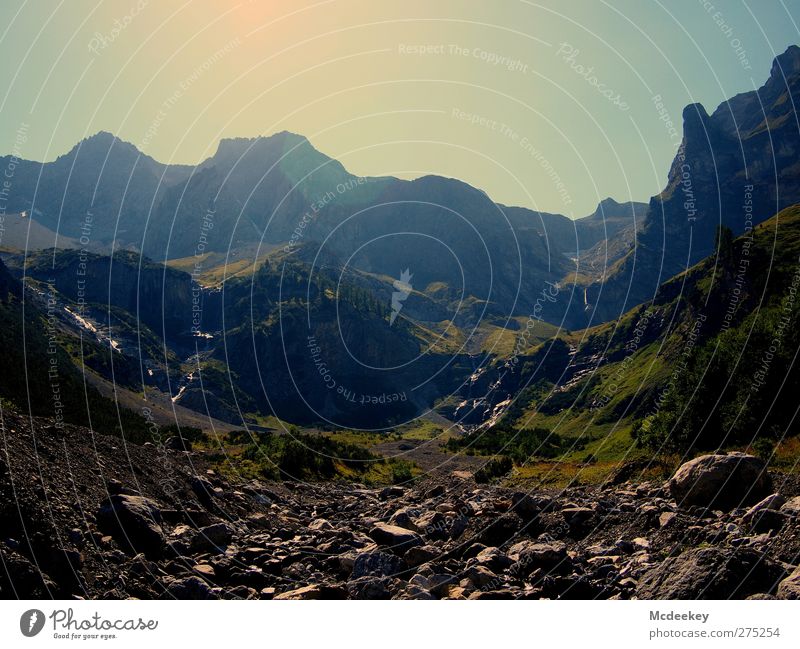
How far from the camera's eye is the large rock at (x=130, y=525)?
78.0 ft

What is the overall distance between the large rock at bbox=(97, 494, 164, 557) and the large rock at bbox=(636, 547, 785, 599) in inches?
784

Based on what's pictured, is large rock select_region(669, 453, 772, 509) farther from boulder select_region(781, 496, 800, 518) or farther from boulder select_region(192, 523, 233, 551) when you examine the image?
boulder select_region(192, 523, 233, 551)

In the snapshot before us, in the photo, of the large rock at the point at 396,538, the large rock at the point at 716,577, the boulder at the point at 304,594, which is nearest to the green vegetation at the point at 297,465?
the large rock at the point at 396,538

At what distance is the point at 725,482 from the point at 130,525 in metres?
28.3

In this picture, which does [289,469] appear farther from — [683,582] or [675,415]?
[683,582]

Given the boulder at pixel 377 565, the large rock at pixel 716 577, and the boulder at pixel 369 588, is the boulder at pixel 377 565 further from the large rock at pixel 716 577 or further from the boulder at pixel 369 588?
the large rock at pixel 716 577

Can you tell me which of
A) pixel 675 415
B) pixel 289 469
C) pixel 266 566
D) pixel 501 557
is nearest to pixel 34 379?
pixel 289 469

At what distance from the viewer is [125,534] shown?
23.9 meters

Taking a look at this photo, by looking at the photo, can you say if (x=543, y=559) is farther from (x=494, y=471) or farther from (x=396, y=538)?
(x=494, y=471)

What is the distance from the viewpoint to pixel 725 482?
26.9 meters

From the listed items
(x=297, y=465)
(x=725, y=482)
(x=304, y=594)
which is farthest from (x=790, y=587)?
(x=297, y=465)

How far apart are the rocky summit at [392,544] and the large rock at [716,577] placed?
0.13 ft

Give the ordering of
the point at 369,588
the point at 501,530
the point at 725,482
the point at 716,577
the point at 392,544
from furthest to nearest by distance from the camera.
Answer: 1. the point at 501,530
2. the point at 392,544
3. the point at 725,482
4. the point at 369,588
5. the point at 716,577

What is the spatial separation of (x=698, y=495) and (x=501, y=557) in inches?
437
